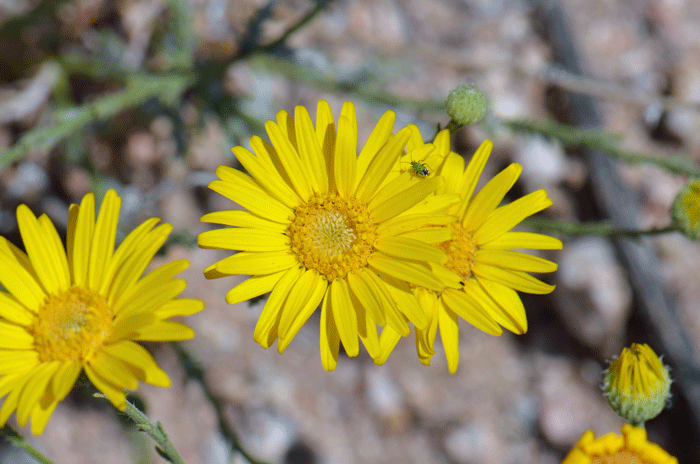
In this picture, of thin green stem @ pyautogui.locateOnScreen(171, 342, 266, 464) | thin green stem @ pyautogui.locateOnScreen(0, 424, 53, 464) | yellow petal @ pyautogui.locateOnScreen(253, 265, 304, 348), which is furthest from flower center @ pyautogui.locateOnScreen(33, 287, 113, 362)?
thin green stem @ pyautogui.locateOnScreen(171, 342, 266, 464)

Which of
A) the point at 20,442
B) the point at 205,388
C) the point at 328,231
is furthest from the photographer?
the point at 205,388

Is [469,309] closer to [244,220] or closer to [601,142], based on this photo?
[244,220]

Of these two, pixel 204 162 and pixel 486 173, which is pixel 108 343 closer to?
pixel 204 162

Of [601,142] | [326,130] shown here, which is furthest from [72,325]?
[601,142]

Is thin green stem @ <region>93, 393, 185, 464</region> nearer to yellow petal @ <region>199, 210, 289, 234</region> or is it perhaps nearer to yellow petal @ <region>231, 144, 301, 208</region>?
Answer: yellow petal @ <region>199, 210, 289, 234</region>

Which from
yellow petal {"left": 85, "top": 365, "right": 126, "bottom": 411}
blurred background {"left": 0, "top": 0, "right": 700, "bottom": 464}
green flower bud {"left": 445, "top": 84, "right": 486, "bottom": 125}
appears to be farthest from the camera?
blurred background {"left": 0, "top": 0, "right": 700, "bottom": 464}

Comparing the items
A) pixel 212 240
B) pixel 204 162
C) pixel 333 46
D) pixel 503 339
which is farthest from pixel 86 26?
pixel 503 339
